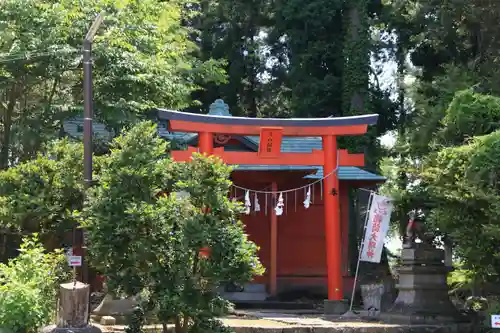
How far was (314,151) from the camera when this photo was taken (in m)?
19.7

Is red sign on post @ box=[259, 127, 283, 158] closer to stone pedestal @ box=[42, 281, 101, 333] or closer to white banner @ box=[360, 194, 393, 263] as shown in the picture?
white banner @ box=[360, 194, 393, 263]

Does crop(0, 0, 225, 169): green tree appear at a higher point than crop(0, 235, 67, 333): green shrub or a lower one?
higher

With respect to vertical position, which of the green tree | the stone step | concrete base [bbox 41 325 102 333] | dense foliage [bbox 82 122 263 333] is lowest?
concrete base [bbox 41 325 102 333]

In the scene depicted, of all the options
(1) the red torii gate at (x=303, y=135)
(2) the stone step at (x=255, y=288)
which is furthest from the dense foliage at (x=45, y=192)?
(2) the stone step at (x=255, y=288)

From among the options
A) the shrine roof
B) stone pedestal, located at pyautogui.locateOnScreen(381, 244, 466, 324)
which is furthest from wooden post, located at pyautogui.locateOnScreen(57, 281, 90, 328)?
the shrine roof

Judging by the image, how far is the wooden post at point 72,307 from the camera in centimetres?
1205

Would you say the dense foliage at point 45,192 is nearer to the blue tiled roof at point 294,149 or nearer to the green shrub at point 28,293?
the green shrub at point 28,293

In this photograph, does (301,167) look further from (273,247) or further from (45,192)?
(45,192)

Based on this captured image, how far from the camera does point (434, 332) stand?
15.6 metres

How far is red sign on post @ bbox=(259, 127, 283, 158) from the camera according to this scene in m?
19.1

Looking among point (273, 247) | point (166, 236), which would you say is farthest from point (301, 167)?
point (166, 236)

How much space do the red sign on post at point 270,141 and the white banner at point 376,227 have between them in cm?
308

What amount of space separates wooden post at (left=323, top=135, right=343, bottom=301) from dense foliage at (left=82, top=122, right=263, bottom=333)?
7.51 metres

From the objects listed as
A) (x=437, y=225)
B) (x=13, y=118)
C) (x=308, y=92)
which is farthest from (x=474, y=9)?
(x=13, y=118)
